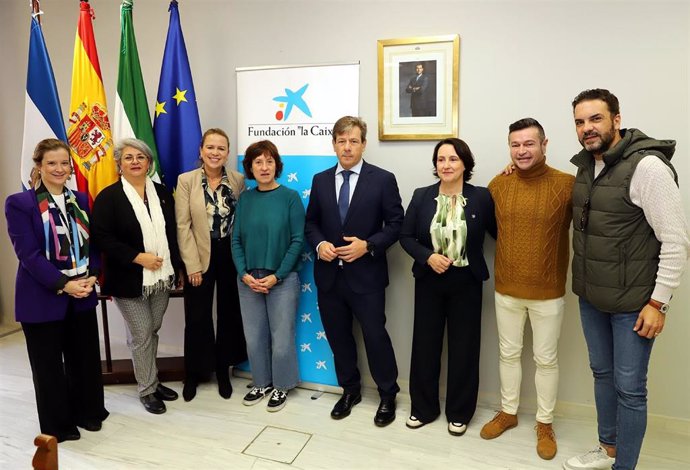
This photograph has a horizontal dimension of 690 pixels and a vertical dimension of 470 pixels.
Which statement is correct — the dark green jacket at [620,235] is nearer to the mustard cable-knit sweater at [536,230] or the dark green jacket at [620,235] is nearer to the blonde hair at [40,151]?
the mustard cable-knit sweater at [536,230]

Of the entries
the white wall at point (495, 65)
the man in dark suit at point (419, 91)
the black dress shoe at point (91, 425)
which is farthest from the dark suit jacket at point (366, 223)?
the black dress shoe at point (91, 425)

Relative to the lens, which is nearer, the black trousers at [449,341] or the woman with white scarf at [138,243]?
the black trousers at [449,341]

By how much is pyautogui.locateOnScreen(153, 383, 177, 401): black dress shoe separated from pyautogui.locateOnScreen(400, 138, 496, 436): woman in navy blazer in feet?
4.58

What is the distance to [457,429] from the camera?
241 centimetres

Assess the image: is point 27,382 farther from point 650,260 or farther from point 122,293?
point 650,260

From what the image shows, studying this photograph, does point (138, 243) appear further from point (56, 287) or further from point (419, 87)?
point (419, 87)

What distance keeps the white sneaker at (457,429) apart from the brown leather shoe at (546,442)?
0.35 metres

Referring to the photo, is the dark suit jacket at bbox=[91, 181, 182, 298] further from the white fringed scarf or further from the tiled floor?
the tiled floor

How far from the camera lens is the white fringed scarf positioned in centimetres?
249

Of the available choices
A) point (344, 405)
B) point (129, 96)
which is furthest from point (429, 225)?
point (129, 96)

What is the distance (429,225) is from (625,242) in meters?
0.83

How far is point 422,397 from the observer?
2.50m

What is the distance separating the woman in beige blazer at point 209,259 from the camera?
262 cm

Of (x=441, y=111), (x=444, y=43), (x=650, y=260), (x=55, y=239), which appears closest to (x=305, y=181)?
(x=441, y=111)
